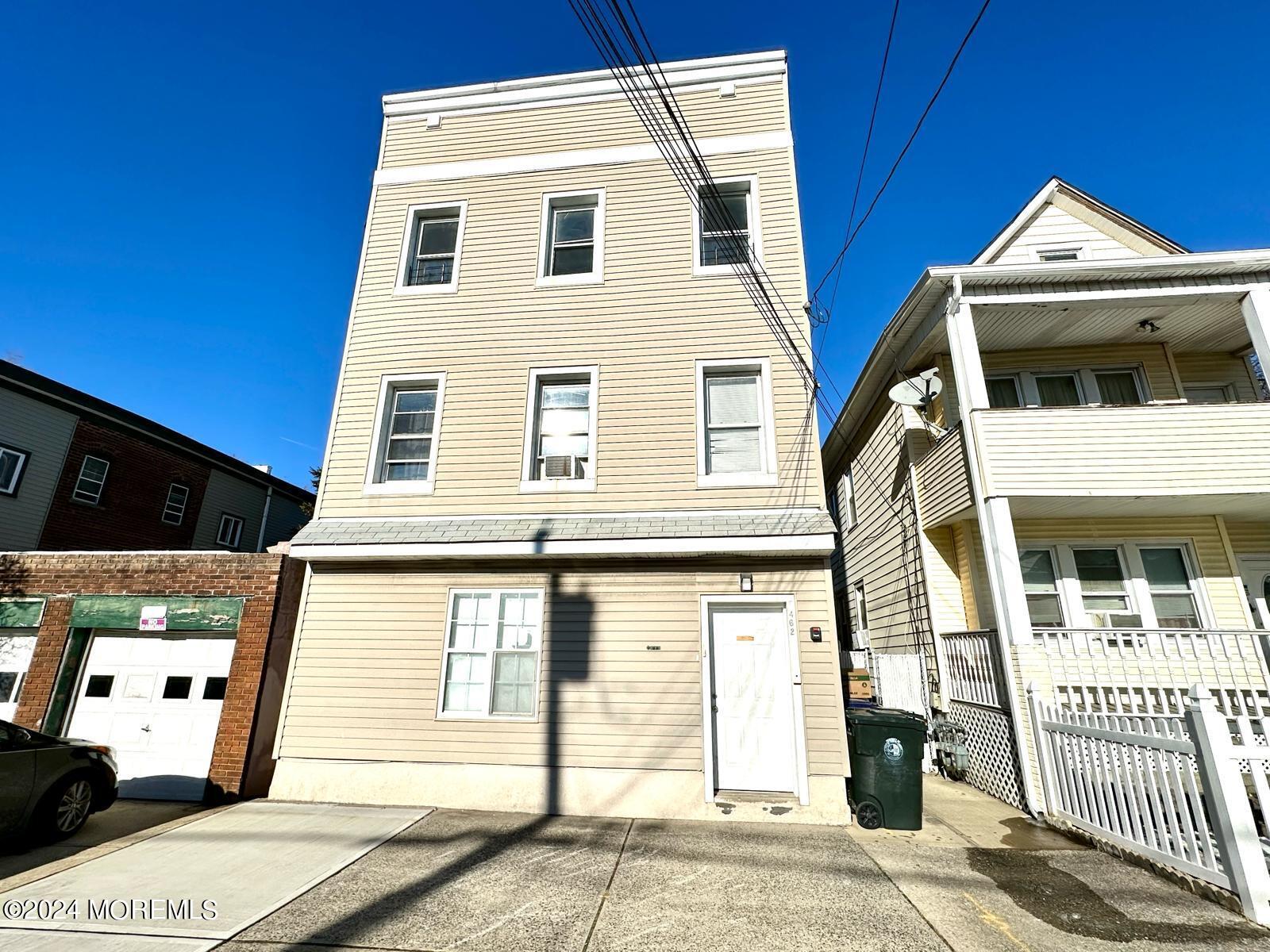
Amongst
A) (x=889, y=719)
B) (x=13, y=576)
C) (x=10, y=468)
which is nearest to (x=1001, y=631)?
(x=889, y=719)

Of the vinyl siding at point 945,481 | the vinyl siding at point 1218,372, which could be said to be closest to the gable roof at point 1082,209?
the vinyl siding at point 1218,372

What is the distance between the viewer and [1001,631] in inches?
290

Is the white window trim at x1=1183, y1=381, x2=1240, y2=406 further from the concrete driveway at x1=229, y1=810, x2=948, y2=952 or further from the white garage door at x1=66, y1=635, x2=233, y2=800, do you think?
the white garage door at x1=66, y1=635, x2=233, y2=800

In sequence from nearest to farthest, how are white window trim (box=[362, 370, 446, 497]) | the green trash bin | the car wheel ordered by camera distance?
the car wheel < the green trash bin < white window trim (box=[362, 370, 446, 497])

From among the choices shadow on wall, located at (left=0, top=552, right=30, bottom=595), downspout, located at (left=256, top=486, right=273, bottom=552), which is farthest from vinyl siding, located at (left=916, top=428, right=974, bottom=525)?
downspout, located at (left=256, top=486, right=273, bottom=552)

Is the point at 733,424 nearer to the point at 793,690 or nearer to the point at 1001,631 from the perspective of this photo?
the point at 793,690

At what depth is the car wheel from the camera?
5.79 meters

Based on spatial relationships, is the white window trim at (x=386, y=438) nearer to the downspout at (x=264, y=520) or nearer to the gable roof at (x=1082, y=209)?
the gable roof at (x=1082, y=209)

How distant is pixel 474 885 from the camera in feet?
15.1

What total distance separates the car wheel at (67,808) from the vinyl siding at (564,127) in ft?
A: 32.0

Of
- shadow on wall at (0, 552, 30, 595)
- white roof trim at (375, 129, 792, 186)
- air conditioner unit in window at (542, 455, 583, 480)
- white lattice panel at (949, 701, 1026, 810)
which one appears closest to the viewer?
white lattice panel at (949, 701, 1026, 810)

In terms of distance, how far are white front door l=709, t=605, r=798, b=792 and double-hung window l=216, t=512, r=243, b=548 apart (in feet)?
53.4

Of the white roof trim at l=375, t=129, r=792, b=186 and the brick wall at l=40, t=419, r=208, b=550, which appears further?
the brick wall at l=40, t=419, r=208, b=550

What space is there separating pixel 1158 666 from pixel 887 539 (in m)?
4.96
